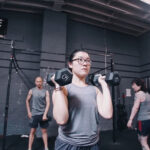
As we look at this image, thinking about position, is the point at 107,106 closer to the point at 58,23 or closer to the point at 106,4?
the point at 106,4

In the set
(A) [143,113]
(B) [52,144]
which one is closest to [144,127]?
(A) [143,113]

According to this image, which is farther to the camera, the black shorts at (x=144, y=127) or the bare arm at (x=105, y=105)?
the black shorts at (x=144, y=127)

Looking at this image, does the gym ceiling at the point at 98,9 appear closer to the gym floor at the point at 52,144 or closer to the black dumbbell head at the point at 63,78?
the black dumbbell head at the point at 63,78

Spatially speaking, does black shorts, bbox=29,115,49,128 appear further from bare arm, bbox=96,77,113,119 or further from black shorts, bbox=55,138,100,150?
bare arm, bbox=96,77,113,119

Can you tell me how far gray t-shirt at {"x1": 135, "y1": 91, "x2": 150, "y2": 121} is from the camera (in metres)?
2.12

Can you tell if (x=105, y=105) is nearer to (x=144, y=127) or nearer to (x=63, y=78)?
(x=63, y=78)

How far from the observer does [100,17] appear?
14.6 ft

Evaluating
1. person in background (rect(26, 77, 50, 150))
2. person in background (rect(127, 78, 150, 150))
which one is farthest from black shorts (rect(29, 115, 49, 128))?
person in background (rect(127, 78, 150, 150))

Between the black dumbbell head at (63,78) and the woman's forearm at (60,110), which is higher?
the black dumbbell head at (63,78)

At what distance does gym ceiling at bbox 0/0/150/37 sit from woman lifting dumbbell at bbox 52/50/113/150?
3.25 metres

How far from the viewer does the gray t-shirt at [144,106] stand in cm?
212

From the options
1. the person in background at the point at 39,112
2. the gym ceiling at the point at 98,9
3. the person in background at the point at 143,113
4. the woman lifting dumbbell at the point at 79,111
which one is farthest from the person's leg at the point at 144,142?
the gym ceiling at the point at 98,9

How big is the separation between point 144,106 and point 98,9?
3.09m

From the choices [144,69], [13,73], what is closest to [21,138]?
[13,73]
